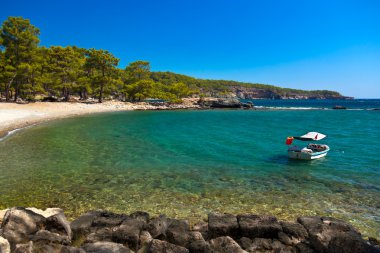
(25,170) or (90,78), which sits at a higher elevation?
(90,78)

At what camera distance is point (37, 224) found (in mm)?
9664

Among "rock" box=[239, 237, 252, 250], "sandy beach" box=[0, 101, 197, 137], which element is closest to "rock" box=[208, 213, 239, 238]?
"rock" box=[239, 237, 252, 250]

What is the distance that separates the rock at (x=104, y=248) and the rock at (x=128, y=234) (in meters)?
0.83

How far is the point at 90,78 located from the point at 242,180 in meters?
79.0

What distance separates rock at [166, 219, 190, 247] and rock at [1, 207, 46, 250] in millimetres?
4522

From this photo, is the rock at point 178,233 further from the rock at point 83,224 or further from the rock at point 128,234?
the rock at point 83,224

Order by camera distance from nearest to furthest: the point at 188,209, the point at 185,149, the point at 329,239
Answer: the point at 329,239 < the point at 188,209 < the point at 185,149

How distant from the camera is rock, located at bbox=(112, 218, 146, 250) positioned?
9.27 meters

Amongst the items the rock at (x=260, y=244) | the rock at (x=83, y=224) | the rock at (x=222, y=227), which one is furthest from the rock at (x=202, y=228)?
the rock at (x=83, y=224)

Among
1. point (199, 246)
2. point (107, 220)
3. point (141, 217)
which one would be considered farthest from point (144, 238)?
point (199, 246)

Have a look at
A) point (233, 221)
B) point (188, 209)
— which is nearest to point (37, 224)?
point (188, 209)

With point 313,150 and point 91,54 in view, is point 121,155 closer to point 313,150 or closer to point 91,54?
point 313,150

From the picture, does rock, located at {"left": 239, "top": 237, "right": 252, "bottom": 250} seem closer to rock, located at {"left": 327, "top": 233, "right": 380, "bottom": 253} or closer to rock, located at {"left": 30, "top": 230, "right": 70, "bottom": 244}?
rock, located at {"left": 327, "top": 233, "right": 380, "bottom": 253}

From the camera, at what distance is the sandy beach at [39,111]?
41306 mm
